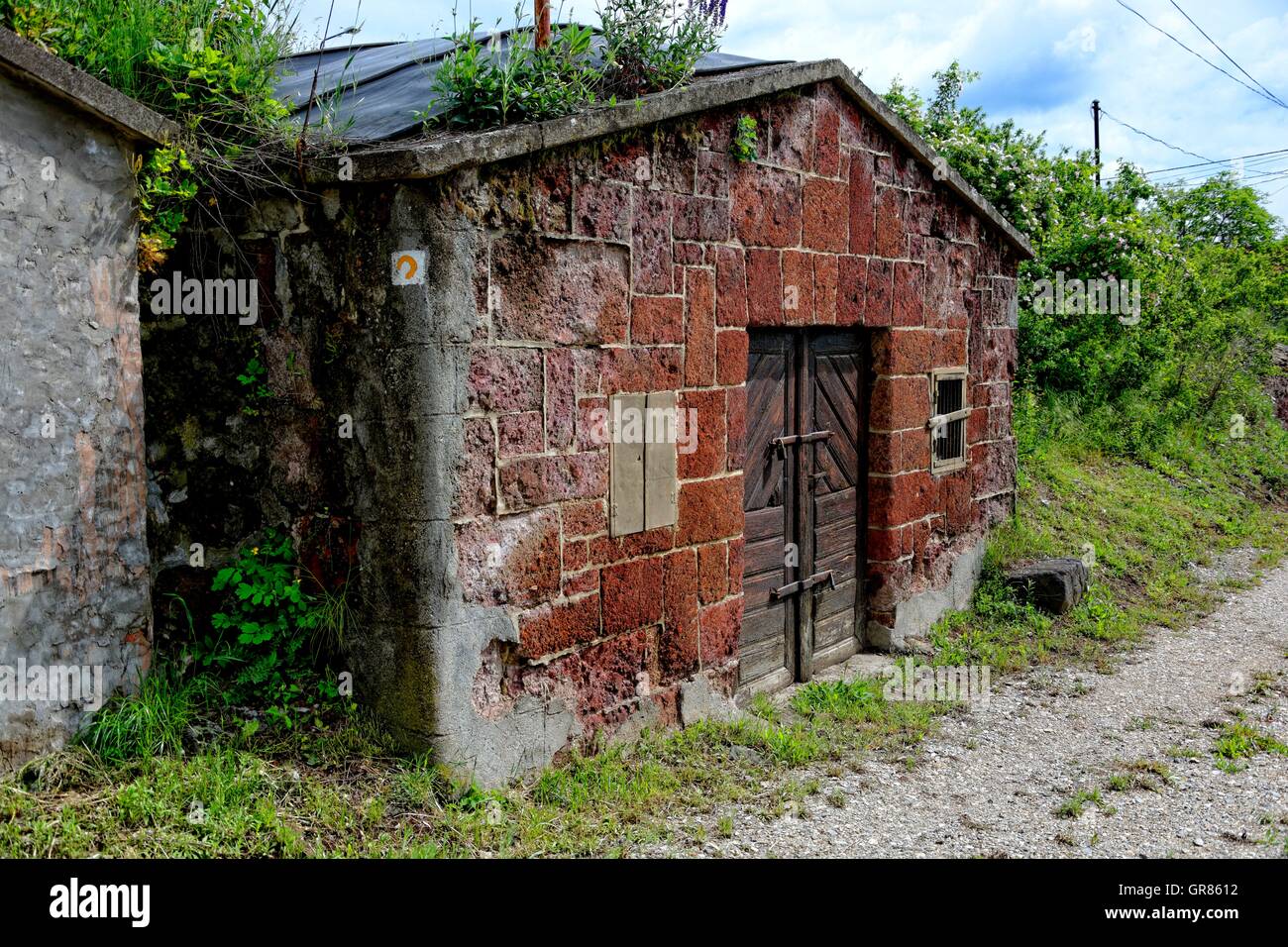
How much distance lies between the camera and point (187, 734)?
4.41m

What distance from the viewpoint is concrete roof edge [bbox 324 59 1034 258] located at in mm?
4316

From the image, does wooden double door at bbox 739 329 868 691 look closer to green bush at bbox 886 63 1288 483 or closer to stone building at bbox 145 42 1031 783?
stone building at bbox 145 42 1031 783

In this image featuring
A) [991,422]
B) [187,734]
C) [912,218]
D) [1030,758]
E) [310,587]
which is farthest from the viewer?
Answer: [991,422]

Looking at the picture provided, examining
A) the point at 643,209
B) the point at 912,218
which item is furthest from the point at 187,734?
the point at 912,218

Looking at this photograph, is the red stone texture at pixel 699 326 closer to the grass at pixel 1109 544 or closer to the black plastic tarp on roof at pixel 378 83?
the black plastic tarp on roof at pixel 378 83

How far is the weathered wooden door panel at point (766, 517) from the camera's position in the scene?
6.42 m

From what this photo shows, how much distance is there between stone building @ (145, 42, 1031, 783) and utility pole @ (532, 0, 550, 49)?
2.04 ft

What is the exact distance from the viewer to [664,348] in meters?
5.50

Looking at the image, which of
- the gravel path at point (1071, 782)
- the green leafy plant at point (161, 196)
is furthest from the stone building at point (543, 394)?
the gravel path at point (1071, 782)

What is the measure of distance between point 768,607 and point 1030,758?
169 centimetres

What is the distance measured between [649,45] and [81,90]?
266 centimetres

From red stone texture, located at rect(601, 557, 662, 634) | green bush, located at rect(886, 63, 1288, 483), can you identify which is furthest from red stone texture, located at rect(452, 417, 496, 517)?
green bush, located at rect(886, 63, 1288, 483)

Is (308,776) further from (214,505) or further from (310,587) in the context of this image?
(214,505)

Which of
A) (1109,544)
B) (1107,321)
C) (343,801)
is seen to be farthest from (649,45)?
(1107,321)
